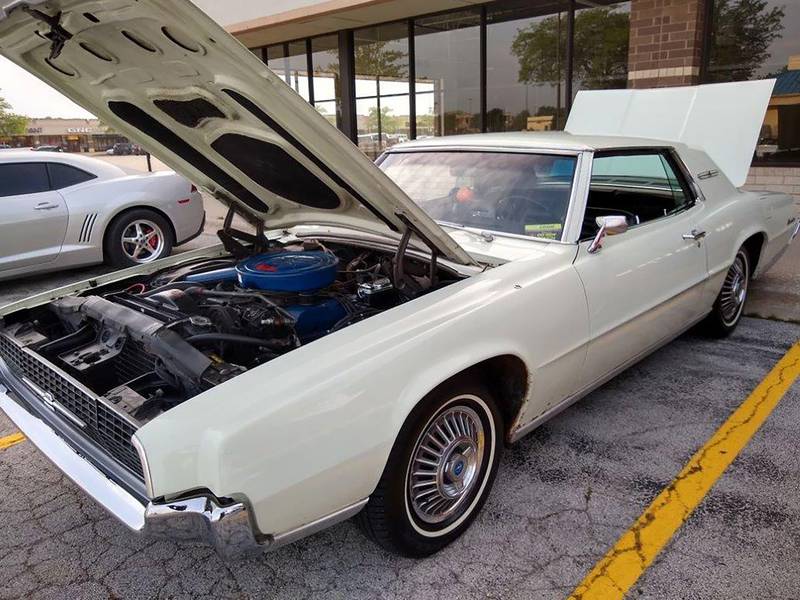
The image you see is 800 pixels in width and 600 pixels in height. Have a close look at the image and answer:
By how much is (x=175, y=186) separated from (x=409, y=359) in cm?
603

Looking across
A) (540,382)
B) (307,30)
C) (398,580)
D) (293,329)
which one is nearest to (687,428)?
(540,382)

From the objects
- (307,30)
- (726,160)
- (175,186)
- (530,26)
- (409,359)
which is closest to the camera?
(409,359)

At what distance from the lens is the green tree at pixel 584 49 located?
358 inches

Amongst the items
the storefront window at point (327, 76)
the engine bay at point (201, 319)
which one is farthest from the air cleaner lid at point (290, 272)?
the storefront window at point (327, 76)

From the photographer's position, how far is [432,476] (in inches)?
93.8

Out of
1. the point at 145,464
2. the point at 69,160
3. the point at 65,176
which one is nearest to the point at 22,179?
the point at 65,176

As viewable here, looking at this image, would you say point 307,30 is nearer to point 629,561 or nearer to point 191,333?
point 191,333

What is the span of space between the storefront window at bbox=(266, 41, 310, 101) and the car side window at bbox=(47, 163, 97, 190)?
24.8ft

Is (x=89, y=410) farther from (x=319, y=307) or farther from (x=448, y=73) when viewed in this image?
(x=448, y=73)

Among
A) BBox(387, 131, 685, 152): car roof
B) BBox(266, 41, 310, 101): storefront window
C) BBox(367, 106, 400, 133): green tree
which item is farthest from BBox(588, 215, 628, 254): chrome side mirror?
BBox(266, 41, 310, 101): storefront window

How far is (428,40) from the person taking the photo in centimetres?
1141

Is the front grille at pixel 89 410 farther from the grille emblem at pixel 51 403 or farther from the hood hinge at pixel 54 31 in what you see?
the hood hinge at pixel 54 31

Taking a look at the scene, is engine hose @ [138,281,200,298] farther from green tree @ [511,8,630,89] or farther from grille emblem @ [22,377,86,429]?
green tree @ [511,8,630,89]

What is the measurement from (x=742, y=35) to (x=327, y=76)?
8039 millimetres
